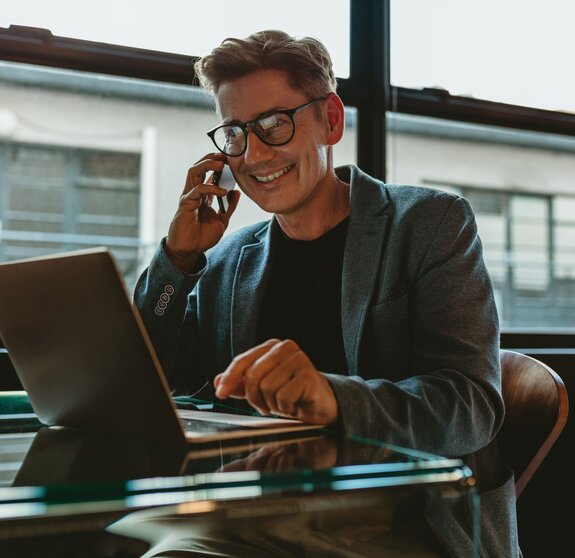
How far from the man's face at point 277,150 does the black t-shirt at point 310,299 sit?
0.32ft

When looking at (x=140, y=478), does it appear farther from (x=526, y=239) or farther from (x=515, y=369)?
(x=526, y=239)

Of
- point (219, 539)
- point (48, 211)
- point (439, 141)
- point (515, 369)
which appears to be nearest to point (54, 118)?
point (48, 211)

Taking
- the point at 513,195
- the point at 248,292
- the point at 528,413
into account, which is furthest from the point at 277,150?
the point at 513,195

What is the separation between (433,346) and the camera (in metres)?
1.19

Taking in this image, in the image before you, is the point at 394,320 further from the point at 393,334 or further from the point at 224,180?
the point at 224,180

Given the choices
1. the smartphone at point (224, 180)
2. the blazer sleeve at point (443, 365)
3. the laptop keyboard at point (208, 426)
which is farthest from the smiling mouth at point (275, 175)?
the laptop keyboard at point (208, 426)

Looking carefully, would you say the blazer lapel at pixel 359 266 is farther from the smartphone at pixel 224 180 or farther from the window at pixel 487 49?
the window at pixel 487 49

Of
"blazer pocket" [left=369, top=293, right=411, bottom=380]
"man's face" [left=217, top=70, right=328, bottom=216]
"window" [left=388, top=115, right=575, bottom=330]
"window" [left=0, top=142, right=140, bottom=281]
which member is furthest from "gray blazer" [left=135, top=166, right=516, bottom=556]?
"window" [left=388, top=115, right=575, bottom=330]

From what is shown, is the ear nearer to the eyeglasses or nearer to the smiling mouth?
the eyeglasses

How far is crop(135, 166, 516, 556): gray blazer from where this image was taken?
1014 mm

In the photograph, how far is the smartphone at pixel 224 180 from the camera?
Answer: 5.32 feet

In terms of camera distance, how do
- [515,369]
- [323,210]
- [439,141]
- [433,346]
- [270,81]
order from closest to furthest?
1. [433,346]
2. [515,369]
3. [270,81]
4. [323,210]
5. [439,141]

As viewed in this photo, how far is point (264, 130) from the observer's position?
1488 millimetres

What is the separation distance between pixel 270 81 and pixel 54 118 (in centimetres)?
86
